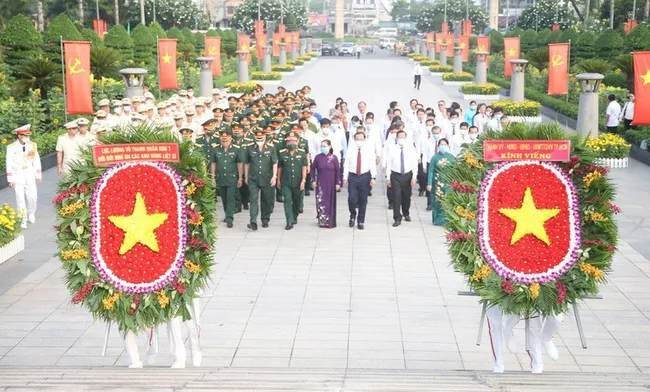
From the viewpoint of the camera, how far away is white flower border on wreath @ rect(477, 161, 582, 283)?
7988 millimetres

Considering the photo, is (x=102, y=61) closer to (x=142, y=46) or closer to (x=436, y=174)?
(x=142, y=46)

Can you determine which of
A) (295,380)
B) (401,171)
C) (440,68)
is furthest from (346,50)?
(295,380)

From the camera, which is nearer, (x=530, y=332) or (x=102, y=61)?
(x=530, y=332)

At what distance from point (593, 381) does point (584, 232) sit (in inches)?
58.5

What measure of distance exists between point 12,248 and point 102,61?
47.3 feet

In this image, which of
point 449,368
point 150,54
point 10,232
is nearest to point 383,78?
point 150,54

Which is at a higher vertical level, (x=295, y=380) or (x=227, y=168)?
(x=227, y=168)

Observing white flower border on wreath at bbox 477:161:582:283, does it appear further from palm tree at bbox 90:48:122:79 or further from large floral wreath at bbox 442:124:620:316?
palm tree at bbox 90:48:122:79

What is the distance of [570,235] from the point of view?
8.02 metres

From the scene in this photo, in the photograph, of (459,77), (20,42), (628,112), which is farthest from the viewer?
(459,77)

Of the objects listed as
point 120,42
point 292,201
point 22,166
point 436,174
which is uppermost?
point 120,42

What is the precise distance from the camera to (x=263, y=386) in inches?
268

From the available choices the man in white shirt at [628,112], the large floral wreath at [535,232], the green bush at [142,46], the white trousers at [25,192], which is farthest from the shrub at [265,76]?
the large floral wreath at [535,232]

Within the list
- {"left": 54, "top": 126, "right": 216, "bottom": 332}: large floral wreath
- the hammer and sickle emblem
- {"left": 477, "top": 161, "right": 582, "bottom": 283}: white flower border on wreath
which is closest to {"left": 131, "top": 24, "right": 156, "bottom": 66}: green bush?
the hammer and sickle emblem
